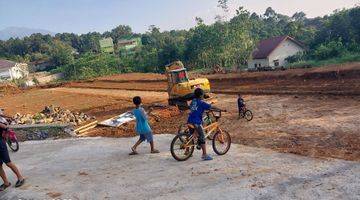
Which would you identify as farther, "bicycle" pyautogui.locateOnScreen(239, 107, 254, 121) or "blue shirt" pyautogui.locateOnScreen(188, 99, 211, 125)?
"bicycle" pyautogui.locateOnScreen(239, 107, 254, 121)

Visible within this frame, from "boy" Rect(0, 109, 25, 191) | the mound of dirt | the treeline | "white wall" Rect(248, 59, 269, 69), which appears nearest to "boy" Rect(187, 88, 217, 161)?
"boy" Rect(0, 109, 25, 191)

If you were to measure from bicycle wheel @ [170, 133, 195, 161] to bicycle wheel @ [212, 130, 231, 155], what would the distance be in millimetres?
601

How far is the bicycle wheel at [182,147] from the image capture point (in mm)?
10520

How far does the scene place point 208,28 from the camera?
4622 centimetres

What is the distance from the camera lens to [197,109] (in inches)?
402

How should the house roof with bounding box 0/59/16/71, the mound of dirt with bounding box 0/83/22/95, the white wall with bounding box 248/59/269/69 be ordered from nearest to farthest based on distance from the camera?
the white wall with bounding box 248/59/269/69 < the mound of dirt with bounding box 0/83/22/95 < the house roof with bounding box 0/59/16/71

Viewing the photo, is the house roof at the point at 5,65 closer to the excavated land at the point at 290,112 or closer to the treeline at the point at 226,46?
the treeline at the point at 226,46

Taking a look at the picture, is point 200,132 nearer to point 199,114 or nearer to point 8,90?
point 199,114

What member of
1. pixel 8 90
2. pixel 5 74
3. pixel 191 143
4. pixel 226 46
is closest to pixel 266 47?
pixel 226 46

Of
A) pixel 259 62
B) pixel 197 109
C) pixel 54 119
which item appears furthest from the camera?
pixel 259 62

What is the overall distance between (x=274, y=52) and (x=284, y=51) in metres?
1.94

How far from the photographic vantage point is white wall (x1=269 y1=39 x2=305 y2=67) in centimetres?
4866

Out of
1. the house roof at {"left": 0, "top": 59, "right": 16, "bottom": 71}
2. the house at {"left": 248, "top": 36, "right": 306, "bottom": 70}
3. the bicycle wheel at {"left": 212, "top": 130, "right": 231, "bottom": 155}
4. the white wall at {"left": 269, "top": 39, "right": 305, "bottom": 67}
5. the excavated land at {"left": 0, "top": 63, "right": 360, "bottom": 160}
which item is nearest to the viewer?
the bicycle wheel at {"left": 212, "top": 130, "right": 231, "bottom": 155}

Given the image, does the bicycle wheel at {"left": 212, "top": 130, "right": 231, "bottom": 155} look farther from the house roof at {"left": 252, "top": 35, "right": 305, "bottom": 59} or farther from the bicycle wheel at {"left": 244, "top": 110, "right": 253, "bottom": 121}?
the house roof at {"left": 252, "top": 35, "right": 305, "bottom": 59}
